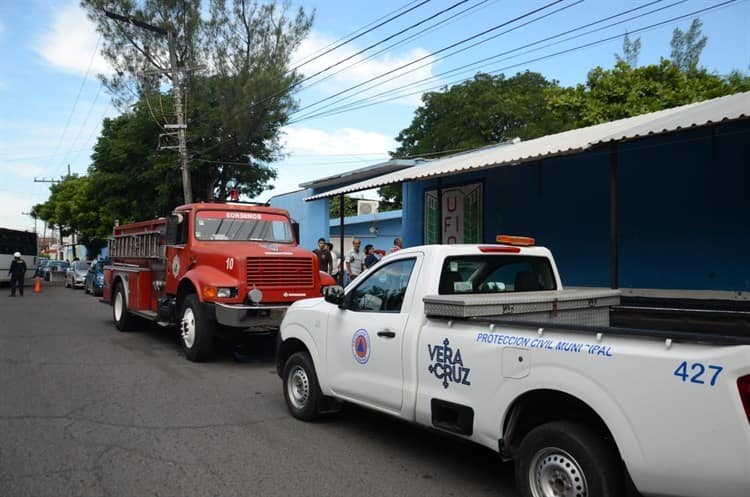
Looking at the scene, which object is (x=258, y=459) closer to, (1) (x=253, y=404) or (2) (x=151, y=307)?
(1) (x=253, y=404)

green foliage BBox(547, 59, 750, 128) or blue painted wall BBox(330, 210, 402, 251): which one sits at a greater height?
green foliage BBox(547, 59, 750, 128)

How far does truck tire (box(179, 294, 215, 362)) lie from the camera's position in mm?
9297

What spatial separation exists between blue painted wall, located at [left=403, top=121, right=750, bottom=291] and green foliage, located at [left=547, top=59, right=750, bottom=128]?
1290 centimetres

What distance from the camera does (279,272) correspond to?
31.7 feet

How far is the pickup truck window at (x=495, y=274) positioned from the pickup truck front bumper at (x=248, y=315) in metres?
4.73

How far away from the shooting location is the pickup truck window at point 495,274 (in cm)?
510

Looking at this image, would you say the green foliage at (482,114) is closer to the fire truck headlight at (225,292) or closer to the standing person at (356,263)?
the standing person at (356,263)

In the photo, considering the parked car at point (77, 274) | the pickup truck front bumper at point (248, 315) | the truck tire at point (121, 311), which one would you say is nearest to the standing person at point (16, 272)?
the parked car at point (77, 274)

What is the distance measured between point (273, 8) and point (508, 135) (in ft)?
48.7

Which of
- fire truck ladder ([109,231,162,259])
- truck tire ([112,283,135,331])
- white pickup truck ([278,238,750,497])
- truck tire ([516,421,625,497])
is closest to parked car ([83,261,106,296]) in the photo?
fire truck ladder ([109,231,162,259])

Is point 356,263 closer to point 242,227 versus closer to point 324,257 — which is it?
point 324,257

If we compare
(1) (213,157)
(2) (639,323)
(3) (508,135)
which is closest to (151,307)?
(2) (639,323)

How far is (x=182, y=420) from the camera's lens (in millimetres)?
6262

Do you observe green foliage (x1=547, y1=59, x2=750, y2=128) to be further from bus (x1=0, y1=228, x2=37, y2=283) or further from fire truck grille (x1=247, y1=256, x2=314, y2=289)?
bus (x1=0, y1=228, x2=37, y2=283)
